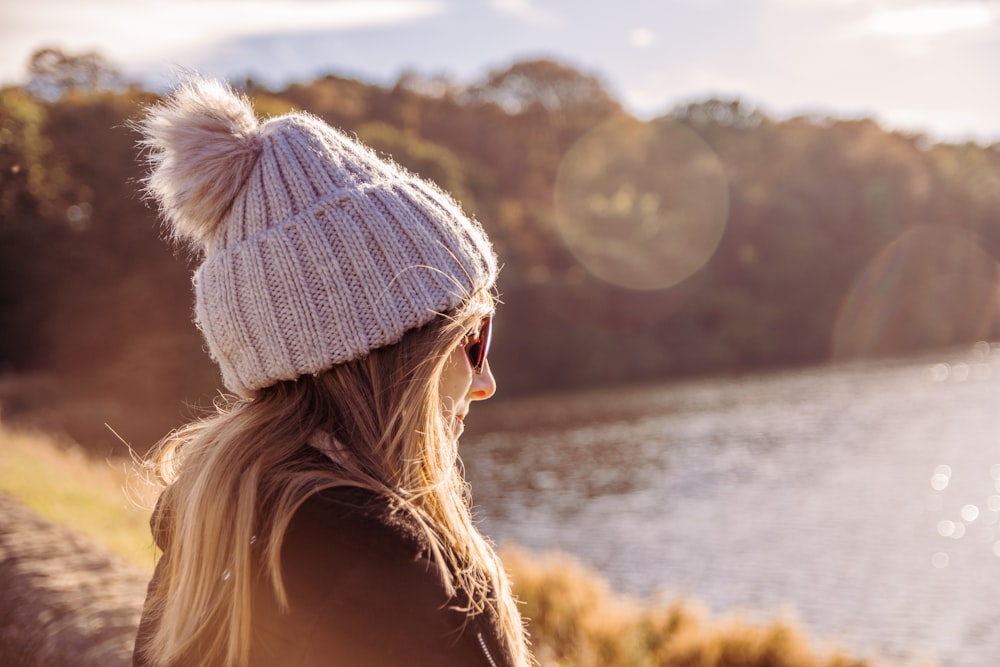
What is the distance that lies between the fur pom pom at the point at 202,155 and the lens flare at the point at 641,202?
3890cm

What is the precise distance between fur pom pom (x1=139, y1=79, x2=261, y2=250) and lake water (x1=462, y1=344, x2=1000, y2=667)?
8.24 m

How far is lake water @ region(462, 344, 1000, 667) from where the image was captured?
10453mm

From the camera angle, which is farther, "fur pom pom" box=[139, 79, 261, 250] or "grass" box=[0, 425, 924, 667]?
"grass" box=[0, 425, 924, 667]

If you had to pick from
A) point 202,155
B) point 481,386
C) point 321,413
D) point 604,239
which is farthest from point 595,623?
Answer: point 604,239

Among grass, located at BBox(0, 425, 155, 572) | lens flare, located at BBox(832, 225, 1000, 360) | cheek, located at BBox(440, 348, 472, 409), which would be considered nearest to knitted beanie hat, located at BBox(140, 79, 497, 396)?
cheek, located at BBox(440, 348, 472, 409)

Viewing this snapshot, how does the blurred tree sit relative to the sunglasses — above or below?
above

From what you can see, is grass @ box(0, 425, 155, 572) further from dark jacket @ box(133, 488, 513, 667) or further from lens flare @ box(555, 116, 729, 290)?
lens flare @ box(555, 116, 729, 290)

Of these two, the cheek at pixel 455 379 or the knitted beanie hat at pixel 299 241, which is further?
the cheek at pixel 455 379

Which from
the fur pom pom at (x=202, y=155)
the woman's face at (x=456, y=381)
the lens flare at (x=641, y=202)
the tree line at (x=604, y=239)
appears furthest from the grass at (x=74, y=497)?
the lens flare at (x=641, y=202)

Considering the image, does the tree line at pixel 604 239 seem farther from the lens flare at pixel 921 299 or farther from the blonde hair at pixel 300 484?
the blonde hair at pixel 300 484

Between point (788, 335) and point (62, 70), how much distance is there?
35.4 m

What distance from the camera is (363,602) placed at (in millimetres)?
1118

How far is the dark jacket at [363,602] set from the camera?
3.68 ft

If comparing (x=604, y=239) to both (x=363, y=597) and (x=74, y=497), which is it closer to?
(x=74, y=497)
